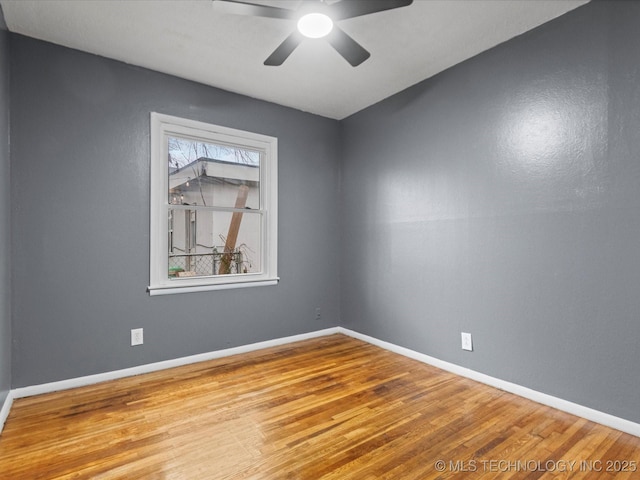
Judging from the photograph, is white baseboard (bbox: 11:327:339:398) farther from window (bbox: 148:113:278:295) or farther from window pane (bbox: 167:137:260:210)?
window pane (bbox: 167:137:260:210)

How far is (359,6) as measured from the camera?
1753mm

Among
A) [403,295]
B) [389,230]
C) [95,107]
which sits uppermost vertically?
[95,107]

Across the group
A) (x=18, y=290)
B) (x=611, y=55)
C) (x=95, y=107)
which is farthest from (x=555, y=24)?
(x=18, y=290)

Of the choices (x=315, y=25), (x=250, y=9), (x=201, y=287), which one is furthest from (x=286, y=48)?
(x=201, y=287)

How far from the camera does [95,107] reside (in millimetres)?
2660

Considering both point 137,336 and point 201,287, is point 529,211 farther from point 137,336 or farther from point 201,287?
point 137,336

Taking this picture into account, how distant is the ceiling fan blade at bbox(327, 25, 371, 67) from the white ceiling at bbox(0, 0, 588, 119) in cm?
27

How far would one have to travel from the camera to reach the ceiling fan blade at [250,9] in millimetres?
1749

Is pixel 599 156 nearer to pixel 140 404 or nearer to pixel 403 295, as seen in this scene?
pixel 403 295

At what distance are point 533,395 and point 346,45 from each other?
2616 mm

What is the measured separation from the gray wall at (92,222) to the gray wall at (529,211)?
1673 mm

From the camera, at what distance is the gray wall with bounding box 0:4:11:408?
212 centimetres

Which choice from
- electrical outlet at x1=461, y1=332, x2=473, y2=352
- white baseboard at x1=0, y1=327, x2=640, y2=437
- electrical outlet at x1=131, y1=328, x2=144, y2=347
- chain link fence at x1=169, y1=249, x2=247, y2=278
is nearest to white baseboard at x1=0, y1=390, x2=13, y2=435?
white baseboard at x1=0, y1=327, x2=640, y2=437

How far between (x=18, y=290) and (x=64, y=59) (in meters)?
1.73
